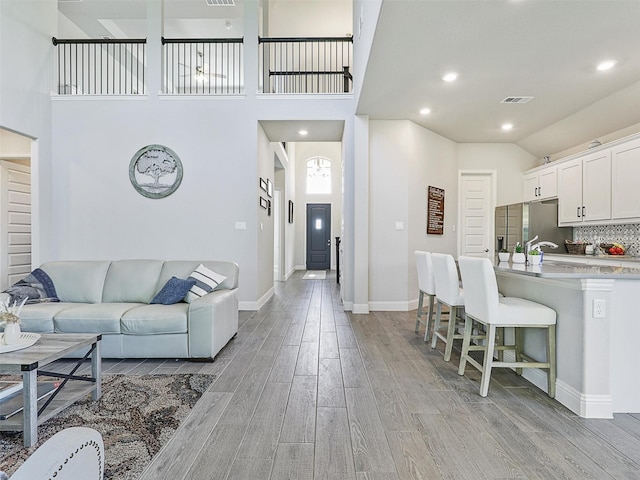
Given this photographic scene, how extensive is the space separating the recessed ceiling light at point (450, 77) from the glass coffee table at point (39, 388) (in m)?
3.81

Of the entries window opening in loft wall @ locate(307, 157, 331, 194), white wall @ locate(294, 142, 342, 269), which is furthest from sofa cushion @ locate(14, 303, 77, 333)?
window opening in loft wall @ locate(307, 157, 331, 194)

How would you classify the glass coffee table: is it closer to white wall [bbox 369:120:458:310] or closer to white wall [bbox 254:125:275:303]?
white wall [bbox 254:125:275:303]

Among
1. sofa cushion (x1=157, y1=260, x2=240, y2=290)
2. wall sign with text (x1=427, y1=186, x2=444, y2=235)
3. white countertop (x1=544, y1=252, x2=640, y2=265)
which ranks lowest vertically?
sofa cushion (x1=157, y1=260, x2=240, y2=290)

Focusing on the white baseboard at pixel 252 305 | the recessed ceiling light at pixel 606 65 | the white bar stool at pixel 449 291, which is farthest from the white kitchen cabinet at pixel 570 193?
the white baseboard at pixel 252 305

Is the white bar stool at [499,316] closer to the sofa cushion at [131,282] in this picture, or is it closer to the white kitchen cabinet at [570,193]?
the sofa cushion at [131,282]

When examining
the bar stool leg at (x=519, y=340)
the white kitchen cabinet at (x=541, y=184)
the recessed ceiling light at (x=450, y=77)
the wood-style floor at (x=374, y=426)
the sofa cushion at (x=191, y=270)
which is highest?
the recessed ceiling light at (x=450, y=77)

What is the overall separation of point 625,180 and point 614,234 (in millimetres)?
882

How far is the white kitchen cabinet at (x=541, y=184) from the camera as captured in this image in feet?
18.1

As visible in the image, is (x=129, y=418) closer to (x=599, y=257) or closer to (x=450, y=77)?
(x=450, y=77)

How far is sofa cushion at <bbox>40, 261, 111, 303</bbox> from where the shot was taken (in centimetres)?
347

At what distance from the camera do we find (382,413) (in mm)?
2131

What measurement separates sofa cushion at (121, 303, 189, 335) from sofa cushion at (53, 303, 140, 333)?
0.08 meters

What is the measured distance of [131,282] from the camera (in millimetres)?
3547

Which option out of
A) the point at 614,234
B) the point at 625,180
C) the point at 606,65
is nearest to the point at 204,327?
the point at 606,65
